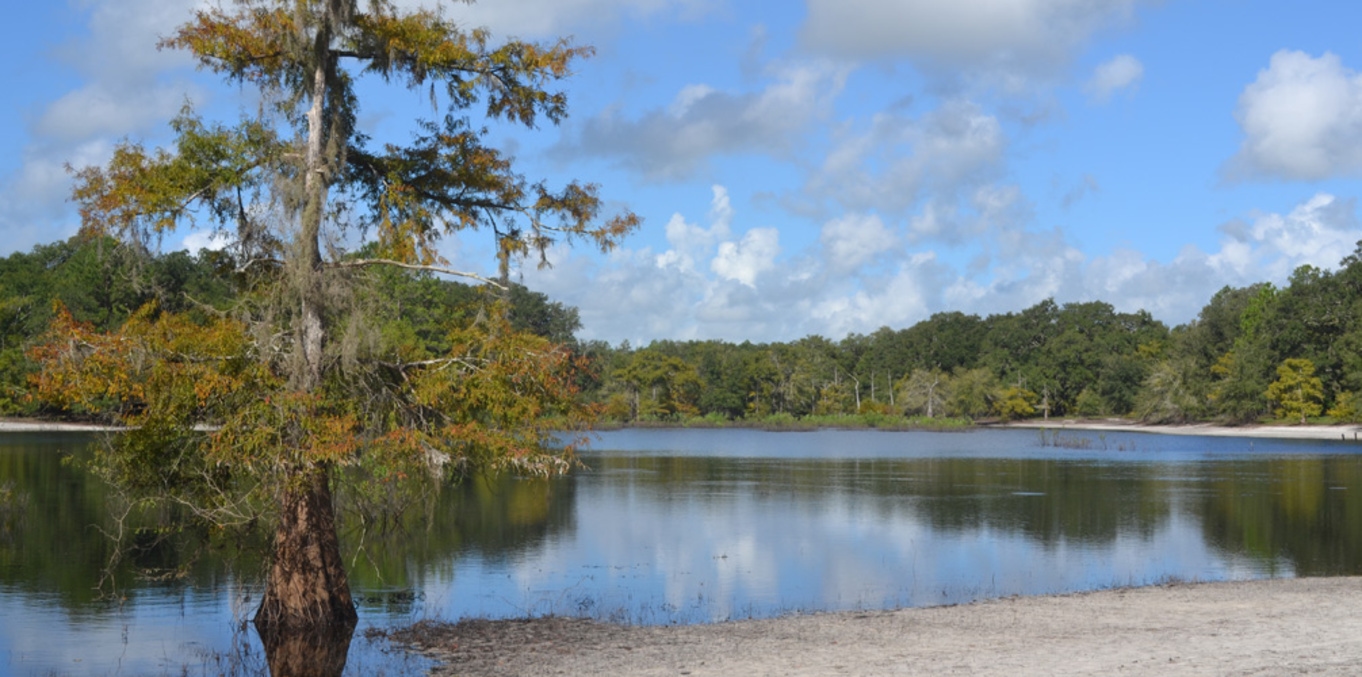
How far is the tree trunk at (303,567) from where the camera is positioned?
46.3 ft

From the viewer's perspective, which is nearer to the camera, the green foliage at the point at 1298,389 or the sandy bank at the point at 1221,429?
the sandy bank at the point at 1221,429

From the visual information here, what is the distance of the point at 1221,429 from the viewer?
Answer: 88688 millimetres

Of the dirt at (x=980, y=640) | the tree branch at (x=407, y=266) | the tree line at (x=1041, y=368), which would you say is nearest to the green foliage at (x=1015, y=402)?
the tree line at (x=1041, y=368)

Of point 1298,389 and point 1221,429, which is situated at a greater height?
point 1298,389

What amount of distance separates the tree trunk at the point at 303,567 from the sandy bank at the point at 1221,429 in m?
73.0

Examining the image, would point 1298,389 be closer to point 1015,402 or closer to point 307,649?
point 1015,402

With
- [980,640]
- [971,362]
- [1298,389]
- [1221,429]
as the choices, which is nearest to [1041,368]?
[971,362]

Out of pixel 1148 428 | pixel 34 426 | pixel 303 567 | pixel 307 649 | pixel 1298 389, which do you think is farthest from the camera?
pixel 1148 428

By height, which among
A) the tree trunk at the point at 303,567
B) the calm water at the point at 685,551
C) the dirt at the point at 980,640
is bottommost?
the calm water at the point at 685,551

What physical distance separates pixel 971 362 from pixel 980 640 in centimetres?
11281

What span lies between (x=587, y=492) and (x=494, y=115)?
75.5 ft

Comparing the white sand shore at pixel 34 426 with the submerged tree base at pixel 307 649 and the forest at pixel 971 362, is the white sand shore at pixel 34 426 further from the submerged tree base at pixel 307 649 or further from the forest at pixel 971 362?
the submerged tree base at pixel 307 649

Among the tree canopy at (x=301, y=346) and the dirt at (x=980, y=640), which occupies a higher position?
the tree canopy at (x=301, y=346)

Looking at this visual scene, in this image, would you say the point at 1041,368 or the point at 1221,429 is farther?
the point at 1041,368
